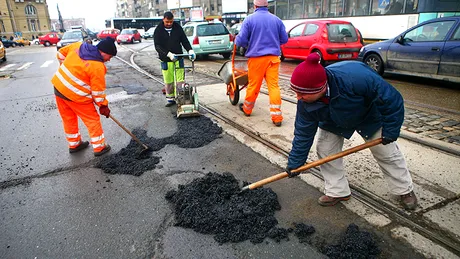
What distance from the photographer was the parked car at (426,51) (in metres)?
6.93

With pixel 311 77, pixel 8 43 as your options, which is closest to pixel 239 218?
pixel 311 77

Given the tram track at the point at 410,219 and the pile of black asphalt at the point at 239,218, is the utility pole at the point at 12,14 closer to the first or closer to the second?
the pile of black asphalt at the point at 239,218

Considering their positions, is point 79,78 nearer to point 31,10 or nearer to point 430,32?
point 430,32

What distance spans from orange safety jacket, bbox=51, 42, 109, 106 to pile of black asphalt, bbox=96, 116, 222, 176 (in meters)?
0.78

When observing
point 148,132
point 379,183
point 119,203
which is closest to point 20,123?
point 148,132

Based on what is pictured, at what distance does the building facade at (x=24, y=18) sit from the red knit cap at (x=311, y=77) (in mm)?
72128

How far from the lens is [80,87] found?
4012mm

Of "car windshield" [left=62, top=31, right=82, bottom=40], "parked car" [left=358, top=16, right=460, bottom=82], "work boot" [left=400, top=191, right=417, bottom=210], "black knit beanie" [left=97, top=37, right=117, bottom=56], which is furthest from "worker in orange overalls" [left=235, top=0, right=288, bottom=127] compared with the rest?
"car windshield" [left=62, top=31, right=82, bottom=40]

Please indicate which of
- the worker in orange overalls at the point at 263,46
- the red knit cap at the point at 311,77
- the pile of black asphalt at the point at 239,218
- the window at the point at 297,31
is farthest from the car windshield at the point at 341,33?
the red knit cap at the point at 311,77

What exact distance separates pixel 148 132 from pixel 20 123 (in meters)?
2.72

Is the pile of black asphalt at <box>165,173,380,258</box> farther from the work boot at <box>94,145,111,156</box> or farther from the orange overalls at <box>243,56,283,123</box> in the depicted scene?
the orange overalls at <box>243,56,283,123</box>

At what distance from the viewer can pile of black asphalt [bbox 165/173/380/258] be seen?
240cm

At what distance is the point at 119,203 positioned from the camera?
3.11 m

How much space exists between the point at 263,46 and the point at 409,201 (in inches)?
120
